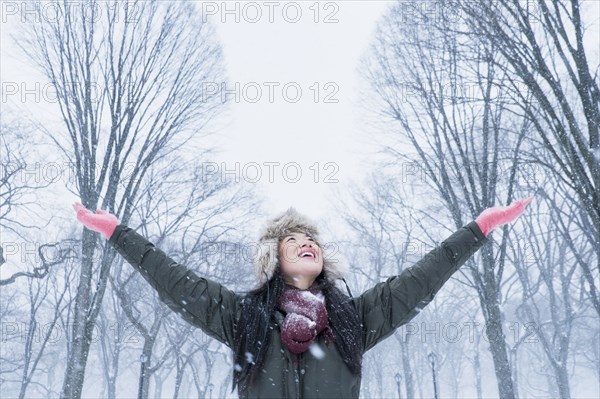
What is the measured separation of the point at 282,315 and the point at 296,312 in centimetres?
11

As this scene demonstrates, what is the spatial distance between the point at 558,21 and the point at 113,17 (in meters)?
8.57

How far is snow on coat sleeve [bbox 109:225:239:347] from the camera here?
2.28 metres

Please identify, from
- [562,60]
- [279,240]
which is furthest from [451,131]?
[279,240]

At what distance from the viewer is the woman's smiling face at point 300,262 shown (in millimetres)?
2566

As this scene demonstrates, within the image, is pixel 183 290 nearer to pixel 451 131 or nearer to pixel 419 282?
pixel 419 282

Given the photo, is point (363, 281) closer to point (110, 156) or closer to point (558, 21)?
point (110, 156)

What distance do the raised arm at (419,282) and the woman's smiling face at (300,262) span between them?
287mm

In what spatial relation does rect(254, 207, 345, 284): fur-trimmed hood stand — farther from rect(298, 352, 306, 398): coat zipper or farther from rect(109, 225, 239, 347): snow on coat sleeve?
rect(298, 352, 306, 398): coat zipper

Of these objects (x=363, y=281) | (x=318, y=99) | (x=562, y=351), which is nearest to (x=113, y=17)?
(x=318, y=99)

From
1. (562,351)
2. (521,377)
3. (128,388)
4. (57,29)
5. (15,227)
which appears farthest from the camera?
(128,388)

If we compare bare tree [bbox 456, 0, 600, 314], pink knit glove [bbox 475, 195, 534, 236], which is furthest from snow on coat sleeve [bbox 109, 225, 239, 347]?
bare tree [bbox 456, 0, 600, 314]

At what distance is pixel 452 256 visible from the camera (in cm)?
233

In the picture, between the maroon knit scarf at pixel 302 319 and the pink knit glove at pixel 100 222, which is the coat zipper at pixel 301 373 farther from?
the pink knit glove at pixel 100 222

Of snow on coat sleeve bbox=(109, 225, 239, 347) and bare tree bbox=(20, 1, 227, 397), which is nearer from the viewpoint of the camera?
snow on coat sleeve bbox=(109, 225, 239, 347)
